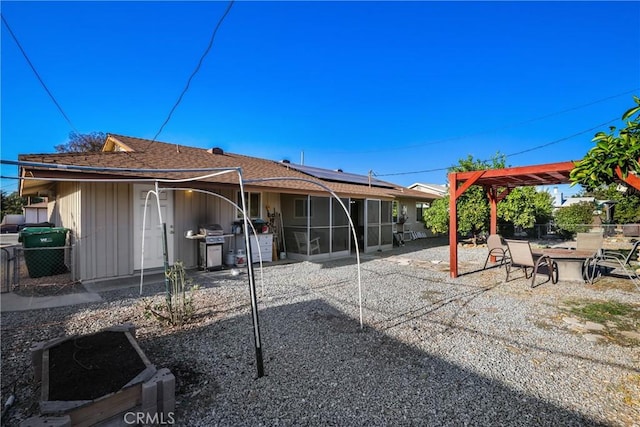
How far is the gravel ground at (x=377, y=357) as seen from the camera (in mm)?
2471

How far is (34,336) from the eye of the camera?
3900 millimetres

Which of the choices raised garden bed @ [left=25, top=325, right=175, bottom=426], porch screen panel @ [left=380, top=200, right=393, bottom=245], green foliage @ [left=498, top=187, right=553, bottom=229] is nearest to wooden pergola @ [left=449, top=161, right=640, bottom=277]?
porch screen panel @ [left=380, top=200, right=393, bottom=245]

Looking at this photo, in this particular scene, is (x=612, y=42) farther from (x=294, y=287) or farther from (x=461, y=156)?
(x=294, y=287)

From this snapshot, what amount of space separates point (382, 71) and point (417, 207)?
9.47 metres

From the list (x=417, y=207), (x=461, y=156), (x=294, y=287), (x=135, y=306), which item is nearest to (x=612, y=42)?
(x=461, y=156)

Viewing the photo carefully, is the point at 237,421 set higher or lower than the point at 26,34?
lower

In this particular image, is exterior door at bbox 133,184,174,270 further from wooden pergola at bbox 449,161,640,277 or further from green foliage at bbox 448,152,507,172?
green foliage at bbox 448,152,507,172

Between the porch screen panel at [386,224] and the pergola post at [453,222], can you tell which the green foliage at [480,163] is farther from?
the pergola post at [453,222]

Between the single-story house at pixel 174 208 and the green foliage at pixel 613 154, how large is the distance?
10.3ft

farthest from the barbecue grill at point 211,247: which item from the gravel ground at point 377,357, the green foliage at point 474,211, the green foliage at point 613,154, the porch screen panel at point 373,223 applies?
the green foliage at point 474,211

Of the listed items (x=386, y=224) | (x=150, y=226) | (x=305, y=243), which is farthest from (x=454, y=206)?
(x=150, y=226)

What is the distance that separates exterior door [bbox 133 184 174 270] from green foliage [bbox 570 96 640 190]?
819 cm

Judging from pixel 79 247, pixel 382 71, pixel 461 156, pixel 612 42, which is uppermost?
pixel 382 71

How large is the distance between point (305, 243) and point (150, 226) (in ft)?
15.1
